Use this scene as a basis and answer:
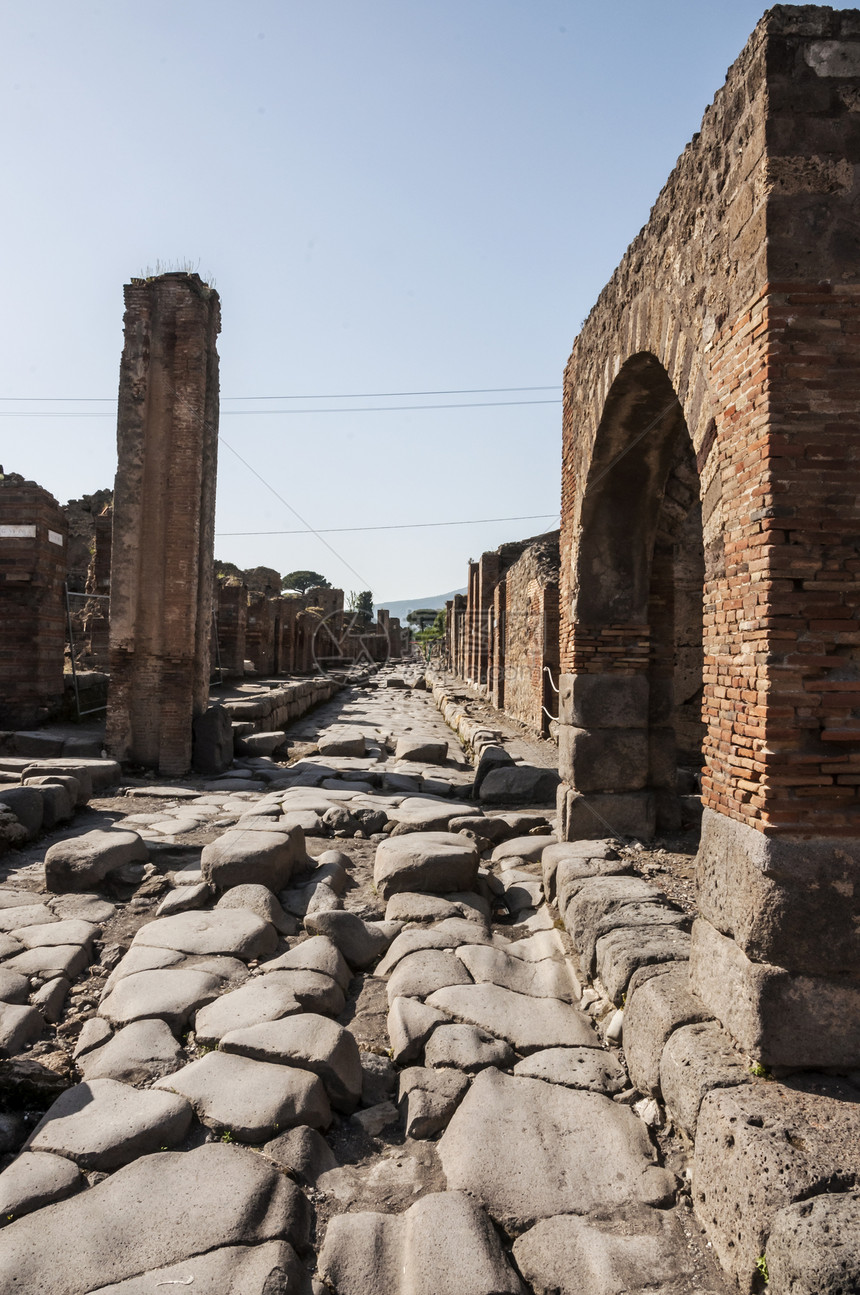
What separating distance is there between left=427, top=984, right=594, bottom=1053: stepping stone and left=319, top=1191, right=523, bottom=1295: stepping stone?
112 centimetres

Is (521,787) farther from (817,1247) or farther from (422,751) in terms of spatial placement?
(817,1247)

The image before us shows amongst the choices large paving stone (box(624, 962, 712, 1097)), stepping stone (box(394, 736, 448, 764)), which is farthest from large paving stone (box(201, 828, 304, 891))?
stepping stone (box(394, 736, 448, 764))

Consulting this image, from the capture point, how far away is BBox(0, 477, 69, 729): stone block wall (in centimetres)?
1109

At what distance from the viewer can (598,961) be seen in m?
4.05

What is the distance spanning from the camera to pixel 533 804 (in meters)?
8.06

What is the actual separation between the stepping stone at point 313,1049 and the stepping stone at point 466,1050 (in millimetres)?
348

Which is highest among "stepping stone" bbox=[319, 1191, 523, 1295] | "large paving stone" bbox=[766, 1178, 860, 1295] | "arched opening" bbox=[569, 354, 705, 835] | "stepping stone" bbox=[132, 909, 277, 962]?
"arched opening" bbox=[569, 354, 705, 835]

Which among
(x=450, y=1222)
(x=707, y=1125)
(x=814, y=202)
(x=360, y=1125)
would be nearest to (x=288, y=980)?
(x=360, y=1125)

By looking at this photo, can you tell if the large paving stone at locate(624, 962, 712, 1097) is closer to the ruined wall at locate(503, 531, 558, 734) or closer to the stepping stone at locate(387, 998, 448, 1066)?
the stepping stone at locate(387, 998, 448, 1066)

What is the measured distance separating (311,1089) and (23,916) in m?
2.73

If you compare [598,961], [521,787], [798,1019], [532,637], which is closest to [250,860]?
[598,961]

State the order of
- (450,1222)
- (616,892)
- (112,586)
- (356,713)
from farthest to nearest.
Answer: (356,713) < (112,586) < (616,892) < (450,1222)

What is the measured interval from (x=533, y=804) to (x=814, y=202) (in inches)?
239

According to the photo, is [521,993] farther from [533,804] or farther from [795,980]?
[533,804]
